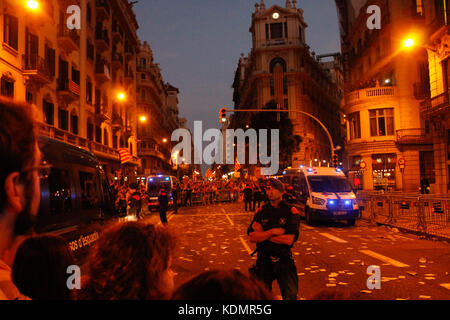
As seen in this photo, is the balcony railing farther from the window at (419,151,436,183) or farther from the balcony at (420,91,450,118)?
the window at (419,151,436,183)

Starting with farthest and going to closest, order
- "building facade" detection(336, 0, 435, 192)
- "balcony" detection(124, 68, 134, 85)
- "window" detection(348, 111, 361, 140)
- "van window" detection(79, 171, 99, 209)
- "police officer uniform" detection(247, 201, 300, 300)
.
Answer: "balcony" detection(124, 68, 134, 85), "window" detection(348, 111, 361, 140), "building facade" detection(336, 0, 435, 192), "van window" detection(79, 171, 99, 209), "police officer uniform" detection(247, 201, 300, 300)

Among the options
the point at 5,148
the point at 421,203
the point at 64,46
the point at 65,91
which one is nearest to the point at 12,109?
the point at 5,148

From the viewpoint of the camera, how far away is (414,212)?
1282cm

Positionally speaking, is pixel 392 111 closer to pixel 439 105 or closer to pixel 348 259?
pixel 439 105

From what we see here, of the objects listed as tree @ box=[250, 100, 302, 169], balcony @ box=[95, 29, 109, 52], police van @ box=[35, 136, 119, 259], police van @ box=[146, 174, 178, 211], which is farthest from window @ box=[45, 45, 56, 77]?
tree @ box=[250, 100, 302, 169]

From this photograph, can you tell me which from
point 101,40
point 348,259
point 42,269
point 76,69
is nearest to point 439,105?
point 348,259

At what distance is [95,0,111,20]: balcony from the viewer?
107ft

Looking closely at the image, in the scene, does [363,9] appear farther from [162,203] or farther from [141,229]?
[141,229]

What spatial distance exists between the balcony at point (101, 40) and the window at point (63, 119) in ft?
33.3

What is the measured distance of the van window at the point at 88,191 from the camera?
6805mm

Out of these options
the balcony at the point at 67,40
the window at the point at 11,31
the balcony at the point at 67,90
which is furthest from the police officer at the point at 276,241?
Answer: the balcony at the point at 67,40

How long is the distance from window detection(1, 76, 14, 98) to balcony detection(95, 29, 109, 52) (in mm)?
15694

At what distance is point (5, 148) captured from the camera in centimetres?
128

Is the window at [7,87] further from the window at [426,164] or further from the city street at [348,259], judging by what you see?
the window at [426,164]
